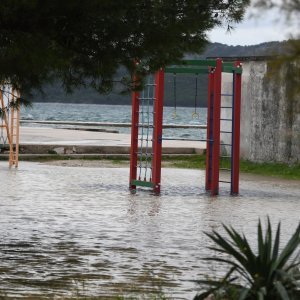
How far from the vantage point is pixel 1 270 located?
937cm

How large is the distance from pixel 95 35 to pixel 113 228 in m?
3.34

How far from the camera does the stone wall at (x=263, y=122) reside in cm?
2592

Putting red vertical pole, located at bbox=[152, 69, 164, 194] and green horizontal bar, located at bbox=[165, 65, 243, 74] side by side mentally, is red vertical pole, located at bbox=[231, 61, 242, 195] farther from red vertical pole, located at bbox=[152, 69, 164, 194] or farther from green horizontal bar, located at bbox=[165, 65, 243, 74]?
red vertical pole, located at bbox=[152, 69, 164, 194]

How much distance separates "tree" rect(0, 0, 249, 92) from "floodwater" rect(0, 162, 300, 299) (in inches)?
71.6

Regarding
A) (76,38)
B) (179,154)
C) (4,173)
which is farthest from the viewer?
(179,154)

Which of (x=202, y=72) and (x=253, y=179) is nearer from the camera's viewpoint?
(x=202, y=72)

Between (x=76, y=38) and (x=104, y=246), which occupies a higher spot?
(x=76, y=38)

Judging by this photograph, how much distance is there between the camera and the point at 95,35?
1061 centimetres

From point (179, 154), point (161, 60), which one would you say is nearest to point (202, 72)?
point (161, 60)

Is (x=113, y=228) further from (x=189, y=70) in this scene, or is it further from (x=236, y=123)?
(x=236, y=123)

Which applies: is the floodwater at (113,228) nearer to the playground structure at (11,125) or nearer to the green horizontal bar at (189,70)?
the playground structure at (11,125)

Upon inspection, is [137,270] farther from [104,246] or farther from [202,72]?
[202,72]

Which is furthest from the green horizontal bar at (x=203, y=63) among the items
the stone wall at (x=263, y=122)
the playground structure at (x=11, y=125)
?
the stone wall at (x=263, y=122)

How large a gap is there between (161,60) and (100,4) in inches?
61.5
